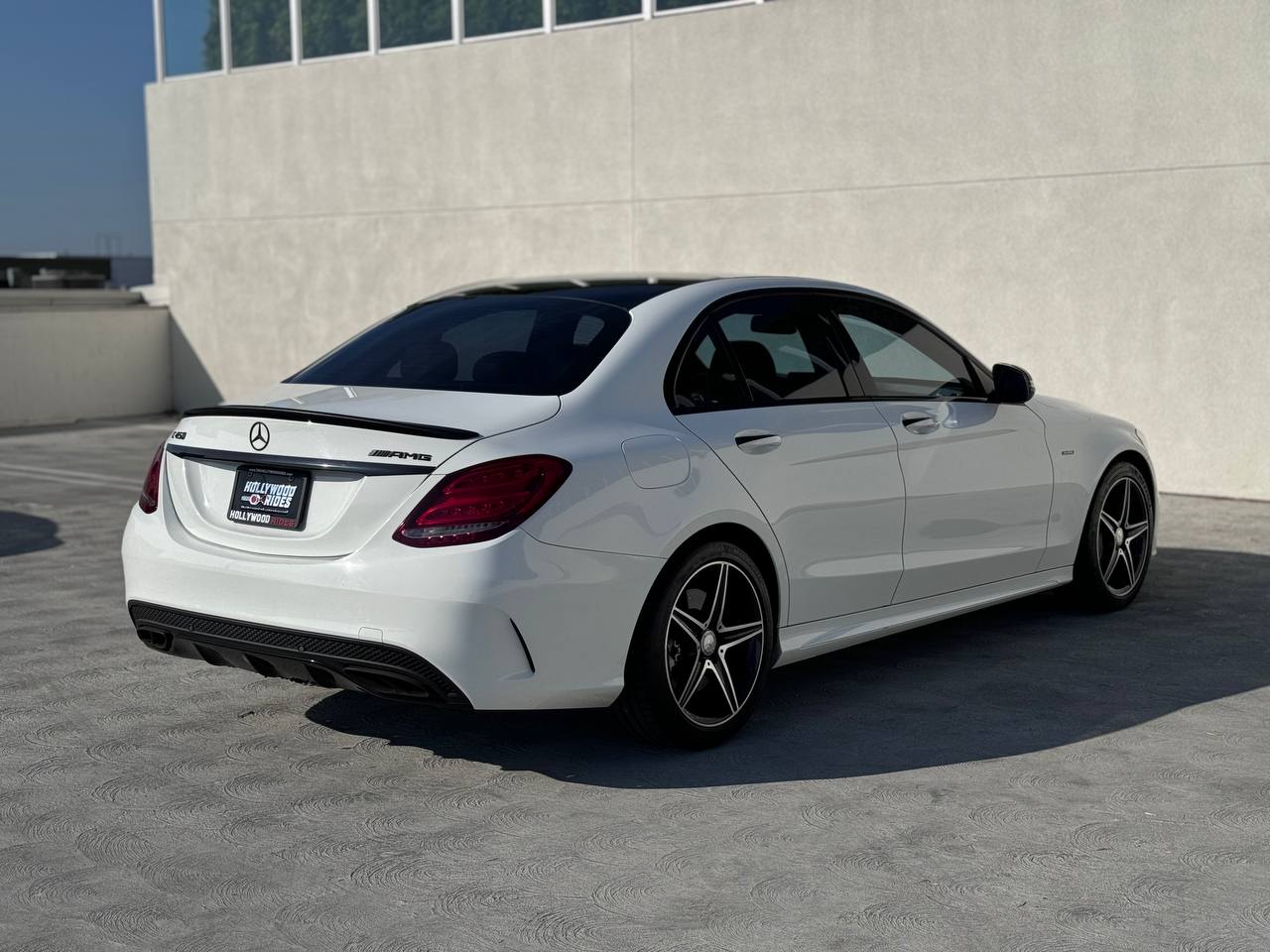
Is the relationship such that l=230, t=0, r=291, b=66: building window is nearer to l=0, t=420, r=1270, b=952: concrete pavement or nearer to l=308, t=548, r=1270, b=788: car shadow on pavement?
l=0, t=420, r=1270, b=952: concrete pavement

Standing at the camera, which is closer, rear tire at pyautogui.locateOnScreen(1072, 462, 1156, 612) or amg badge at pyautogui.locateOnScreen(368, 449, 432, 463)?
amg badge at pyautogui.locateOnScreen(368, 449, 432, 463)

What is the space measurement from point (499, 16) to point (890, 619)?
1165cm

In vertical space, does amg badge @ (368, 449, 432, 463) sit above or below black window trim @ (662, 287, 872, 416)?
below

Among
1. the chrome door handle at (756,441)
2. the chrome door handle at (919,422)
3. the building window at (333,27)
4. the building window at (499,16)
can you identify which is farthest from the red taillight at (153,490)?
the building window at (333,27)

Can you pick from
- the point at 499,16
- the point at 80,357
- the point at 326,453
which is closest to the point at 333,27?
the point at 499,16

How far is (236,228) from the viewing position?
18.8 m

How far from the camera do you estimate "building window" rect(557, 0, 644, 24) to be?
14.9 m

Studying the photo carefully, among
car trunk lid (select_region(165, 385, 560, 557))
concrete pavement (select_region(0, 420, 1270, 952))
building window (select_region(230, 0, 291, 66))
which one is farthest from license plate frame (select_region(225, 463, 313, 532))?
building window (select_region(230, 0, 291, 66))

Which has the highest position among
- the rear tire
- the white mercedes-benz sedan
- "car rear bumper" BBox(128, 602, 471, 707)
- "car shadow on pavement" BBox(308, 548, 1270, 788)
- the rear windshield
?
the rear windshield

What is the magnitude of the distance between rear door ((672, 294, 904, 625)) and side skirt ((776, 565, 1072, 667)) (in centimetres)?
5

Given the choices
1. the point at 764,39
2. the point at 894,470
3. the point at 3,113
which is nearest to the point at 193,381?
the point at 764,39

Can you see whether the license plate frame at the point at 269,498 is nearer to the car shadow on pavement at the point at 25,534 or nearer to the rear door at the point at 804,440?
the rear door at the point at 804,440

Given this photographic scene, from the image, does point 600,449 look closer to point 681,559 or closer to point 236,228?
point 681,559

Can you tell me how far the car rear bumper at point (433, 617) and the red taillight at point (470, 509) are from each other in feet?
0.12
